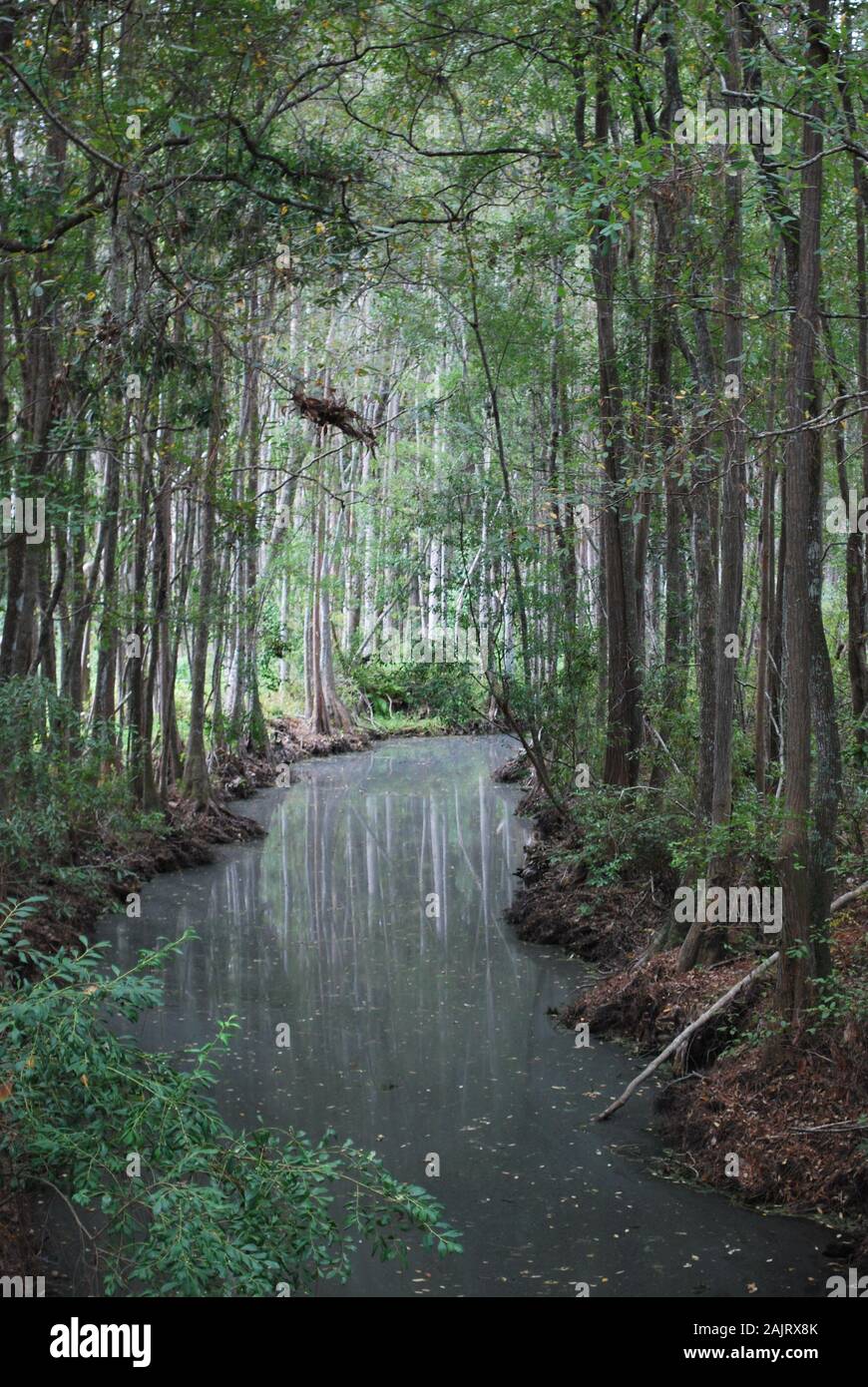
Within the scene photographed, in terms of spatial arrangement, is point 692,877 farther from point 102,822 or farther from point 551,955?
point 102,822

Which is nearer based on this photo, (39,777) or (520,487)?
(39,777)

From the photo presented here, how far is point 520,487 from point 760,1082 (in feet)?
39.9

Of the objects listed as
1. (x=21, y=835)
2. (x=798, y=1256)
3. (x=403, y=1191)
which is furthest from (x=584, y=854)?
(x=403, y=1191)

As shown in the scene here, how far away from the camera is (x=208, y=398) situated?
11.0m

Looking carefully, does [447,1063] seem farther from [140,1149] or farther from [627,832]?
[140,1149]

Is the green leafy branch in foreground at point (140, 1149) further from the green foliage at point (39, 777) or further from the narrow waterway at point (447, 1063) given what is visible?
the green foliage at point (39, 777)

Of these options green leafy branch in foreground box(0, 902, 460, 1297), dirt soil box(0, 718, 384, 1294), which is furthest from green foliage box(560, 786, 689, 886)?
green leafy branch in foreground box(0, 902, 460, 1297)

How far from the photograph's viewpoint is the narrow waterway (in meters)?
5.18

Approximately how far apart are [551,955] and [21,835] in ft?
14.3

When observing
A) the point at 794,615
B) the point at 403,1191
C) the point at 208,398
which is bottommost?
the point at 403,1191

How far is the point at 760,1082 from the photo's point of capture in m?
6.19

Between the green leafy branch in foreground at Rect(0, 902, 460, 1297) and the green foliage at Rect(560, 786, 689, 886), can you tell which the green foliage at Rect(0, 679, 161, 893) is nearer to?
the green foliage at Rect(560, 786, 689, 886)

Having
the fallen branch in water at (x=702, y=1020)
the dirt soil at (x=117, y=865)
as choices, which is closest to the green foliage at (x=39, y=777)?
the dirt soil at (x=117, y=865)

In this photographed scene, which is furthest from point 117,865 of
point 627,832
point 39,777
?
point 627,832
